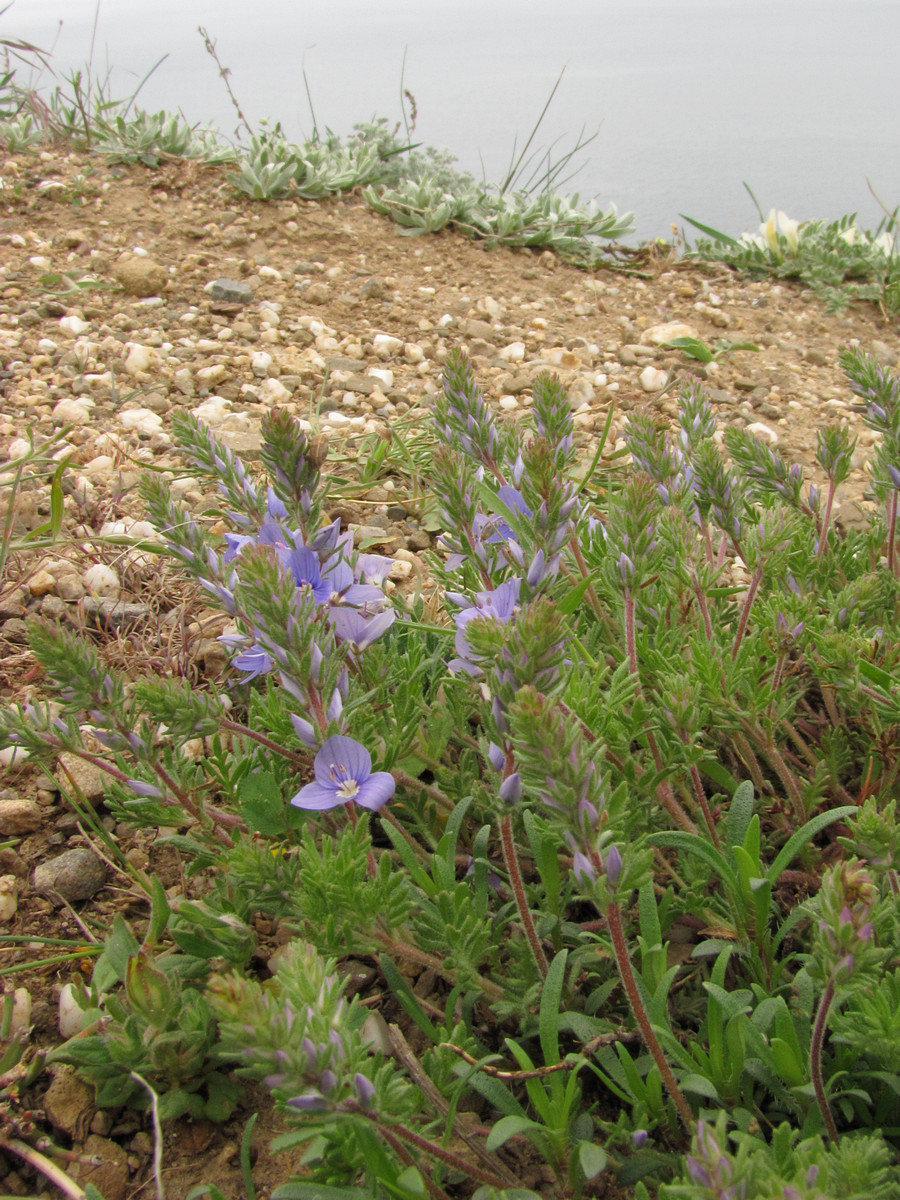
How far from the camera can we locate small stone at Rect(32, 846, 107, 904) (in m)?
2.10

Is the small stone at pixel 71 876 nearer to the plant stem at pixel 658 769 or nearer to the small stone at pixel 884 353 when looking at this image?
the plant stem at pixel 658 769

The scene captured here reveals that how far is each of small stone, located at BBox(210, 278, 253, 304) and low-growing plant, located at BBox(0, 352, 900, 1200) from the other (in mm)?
2848

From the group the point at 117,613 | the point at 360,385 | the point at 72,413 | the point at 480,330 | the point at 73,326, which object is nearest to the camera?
the point at 117,613

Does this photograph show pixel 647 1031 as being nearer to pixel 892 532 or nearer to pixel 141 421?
pixel 892 532

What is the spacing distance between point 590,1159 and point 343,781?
2.22 ft

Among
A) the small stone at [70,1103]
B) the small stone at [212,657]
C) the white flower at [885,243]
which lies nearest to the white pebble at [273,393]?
the small stone at [212,657]

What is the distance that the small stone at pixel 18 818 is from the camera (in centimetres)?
223

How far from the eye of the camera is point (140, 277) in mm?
4555

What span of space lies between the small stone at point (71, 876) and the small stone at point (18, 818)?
0.13m

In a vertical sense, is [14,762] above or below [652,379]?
below

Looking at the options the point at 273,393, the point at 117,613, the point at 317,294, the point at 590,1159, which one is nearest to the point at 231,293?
the point at 317,294

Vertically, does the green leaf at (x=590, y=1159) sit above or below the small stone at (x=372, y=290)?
below

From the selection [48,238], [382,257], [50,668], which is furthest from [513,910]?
[48,238]

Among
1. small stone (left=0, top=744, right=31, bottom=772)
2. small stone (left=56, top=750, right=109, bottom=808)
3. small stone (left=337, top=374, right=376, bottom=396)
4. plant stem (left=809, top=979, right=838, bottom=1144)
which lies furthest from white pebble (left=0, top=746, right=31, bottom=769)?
small stone (left=337, top=374, right=376, bottom=396)
